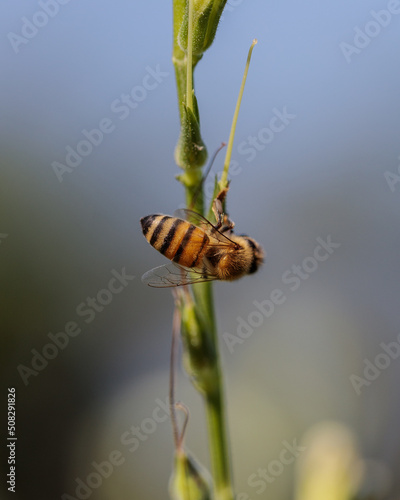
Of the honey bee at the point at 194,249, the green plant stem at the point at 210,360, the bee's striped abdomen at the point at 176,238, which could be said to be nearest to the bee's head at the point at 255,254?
the honey bee at the point at 194,249

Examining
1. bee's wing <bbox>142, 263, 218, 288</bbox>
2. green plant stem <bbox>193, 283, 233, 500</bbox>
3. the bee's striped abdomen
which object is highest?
the bee's striped abdomen

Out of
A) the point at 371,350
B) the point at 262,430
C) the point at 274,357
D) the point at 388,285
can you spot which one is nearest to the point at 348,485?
the point at 262,430

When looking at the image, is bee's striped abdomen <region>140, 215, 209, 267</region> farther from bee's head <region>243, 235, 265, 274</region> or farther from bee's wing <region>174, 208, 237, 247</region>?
bee's head <region>243, 235, 265, 274</region>

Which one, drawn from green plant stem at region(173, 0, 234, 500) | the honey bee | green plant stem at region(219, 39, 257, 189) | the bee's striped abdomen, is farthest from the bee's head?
green plant stem at region(219, 39, 257, 189)

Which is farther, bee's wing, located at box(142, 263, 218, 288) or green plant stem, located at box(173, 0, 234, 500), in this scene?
bee's wing, located at box(142, 263, 218, 288)

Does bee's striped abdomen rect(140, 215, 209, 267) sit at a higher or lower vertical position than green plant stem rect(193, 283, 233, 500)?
higher

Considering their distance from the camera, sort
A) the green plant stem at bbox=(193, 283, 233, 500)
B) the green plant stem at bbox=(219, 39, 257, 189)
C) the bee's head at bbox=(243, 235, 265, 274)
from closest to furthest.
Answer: the green plant stem at bbox=(219, 39, 257, 189), the green plant stem at bbox=(193, 283, 233, 500), the bee's head at bbox=(243, 235, 265, 274)
